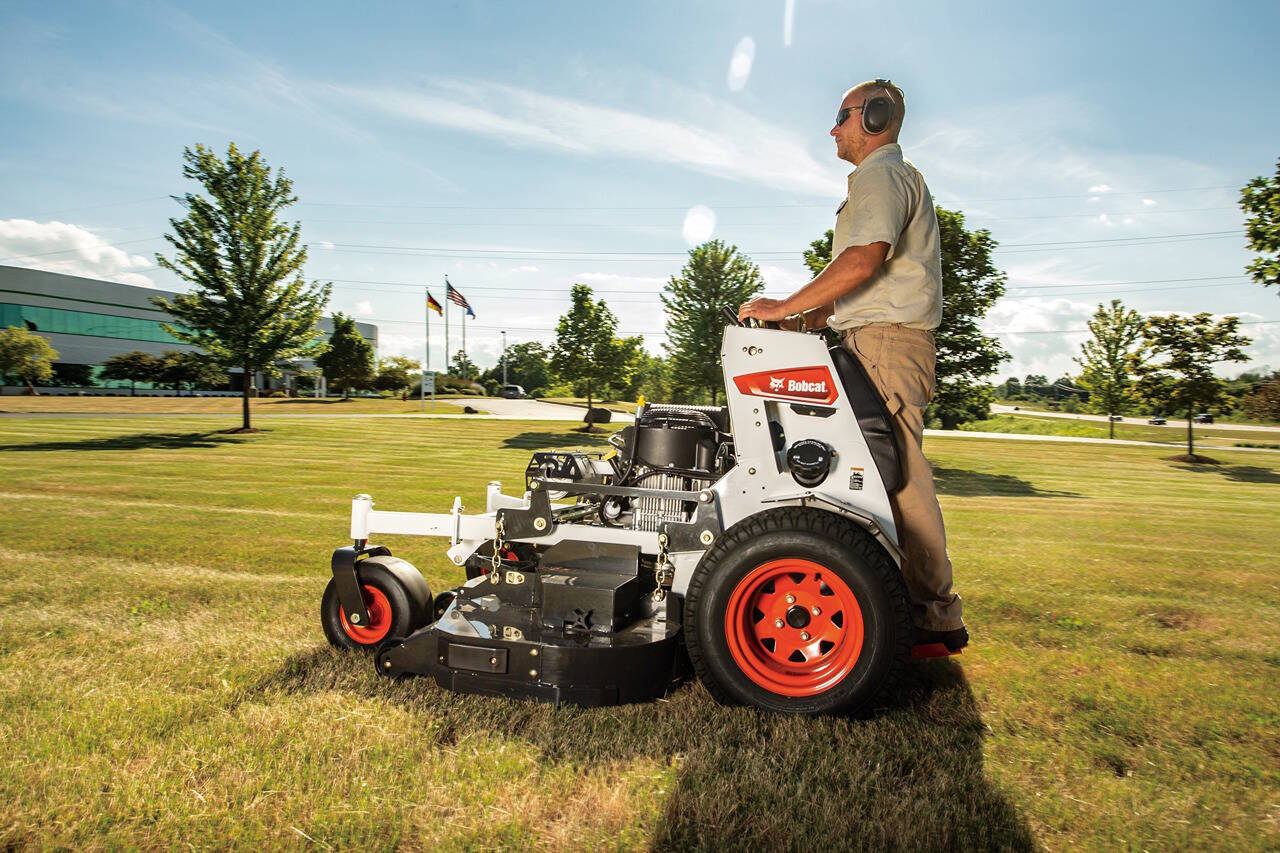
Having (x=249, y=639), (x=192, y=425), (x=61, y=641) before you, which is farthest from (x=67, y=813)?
(x=192, y=425)

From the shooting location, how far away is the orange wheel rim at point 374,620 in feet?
12.6

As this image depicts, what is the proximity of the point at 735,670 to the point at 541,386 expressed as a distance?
117800mm

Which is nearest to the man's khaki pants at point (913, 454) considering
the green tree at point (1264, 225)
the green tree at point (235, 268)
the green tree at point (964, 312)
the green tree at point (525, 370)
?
the green tree at point (1264, 225)

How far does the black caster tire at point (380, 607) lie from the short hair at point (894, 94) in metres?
3.32

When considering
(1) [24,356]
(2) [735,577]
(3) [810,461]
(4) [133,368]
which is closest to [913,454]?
(3) [810,461]

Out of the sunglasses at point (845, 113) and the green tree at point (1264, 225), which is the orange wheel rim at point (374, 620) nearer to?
the sunglasses at point (845, 113)

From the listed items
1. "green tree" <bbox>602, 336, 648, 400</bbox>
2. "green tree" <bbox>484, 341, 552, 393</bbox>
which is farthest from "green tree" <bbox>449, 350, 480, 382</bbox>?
"green tree" <bbox>602, 336, 648, 400</bbox>

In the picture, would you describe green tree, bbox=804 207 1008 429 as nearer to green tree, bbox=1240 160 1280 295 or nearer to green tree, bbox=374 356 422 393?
green tree, bbox=1240 160 1280 295

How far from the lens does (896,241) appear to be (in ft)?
10.3

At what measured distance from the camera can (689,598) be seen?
121 inches

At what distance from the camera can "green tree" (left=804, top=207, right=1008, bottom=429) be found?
21.7 metres

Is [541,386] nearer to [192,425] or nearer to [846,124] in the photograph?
[192,425]

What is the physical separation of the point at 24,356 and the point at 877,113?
67.3 m

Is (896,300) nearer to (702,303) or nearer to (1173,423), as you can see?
(702,303)
